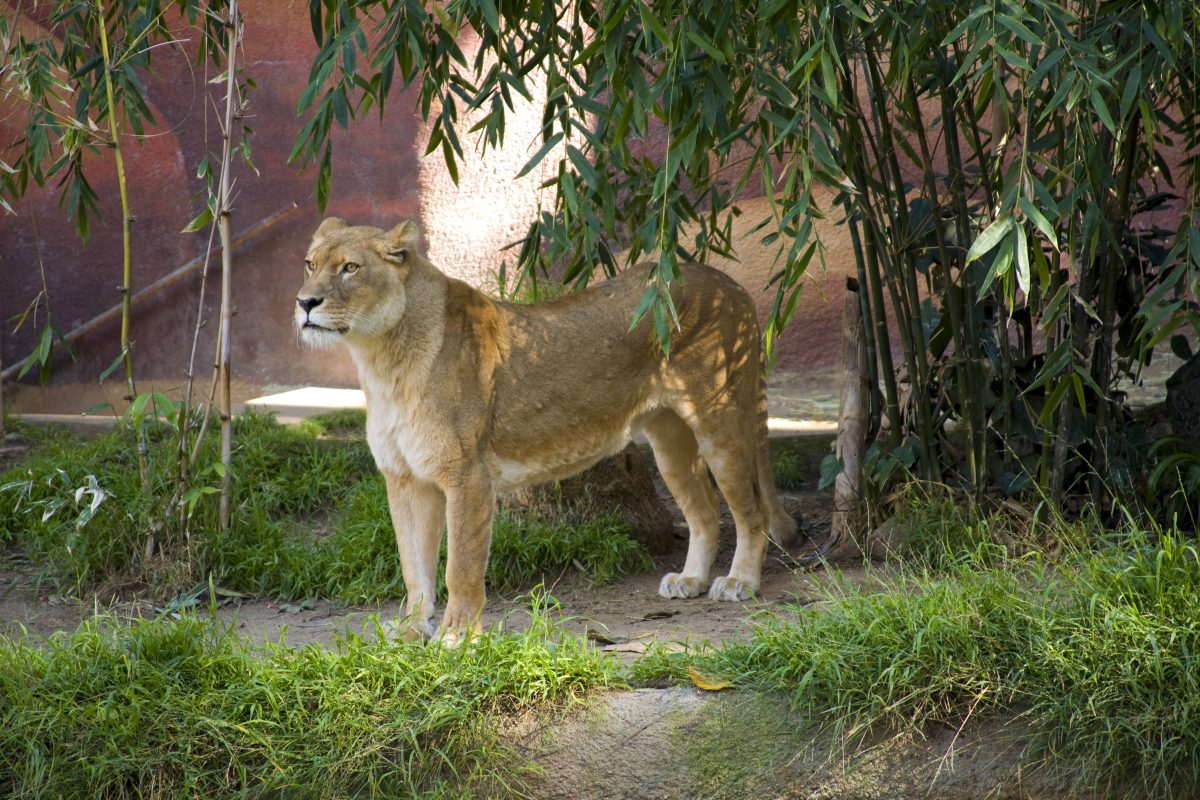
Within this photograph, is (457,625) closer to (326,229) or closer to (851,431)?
(326,229)

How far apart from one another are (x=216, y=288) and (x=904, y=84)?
720 cm

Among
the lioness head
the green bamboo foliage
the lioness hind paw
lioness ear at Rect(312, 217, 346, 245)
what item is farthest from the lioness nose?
the lioness hind paw

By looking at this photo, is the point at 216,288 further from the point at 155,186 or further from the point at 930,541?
the point at 930,541

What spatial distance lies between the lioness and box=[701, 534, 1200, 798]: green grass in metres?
1.30

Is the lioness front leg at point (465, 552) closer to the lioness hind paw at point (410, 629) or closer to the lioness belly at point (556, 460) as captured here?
the lioness hind paw at point (410, 629)

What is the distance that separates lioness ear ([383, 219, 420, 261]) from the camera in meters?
5.00

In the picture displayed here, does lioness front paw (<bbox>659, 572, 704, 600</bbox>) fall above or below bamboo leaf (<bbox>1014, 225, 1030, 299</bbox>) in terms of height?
below

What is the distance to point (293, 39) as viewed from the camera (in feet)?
34.1

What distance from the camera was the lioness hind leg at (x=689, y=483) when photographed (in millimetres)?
5887

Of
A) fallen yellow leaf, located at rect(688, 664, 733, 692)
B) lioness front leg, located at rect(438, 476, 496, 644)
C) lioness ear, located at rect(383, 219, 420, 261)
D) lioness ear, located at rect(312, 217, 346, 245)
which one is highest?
lioness ear, located at rect(312, 217, 346, 245)

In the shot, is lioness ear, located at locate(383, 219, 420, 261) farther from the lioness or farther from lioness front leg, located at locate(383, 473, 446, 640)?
lioness front leg, located at locate(383, 473, 446, 640)

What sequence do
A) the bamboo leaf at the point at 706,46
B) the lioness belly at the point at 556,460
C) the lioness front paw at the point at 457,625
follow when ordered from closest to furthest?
the bamboo leaf at the point at 706,46, the lioness front paw at the point at 457,625, the lioness belly at the point at 556,460

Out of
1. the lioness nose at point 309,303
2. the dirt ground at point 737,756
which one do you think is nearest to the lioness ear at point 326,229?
the lioness nose at point 309,303

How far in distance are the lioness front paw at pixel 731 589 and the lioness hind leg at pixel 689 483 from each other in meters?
0.13
